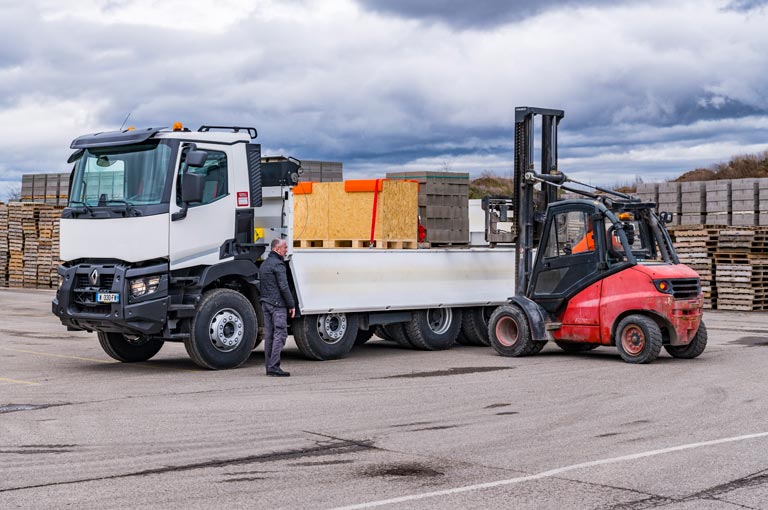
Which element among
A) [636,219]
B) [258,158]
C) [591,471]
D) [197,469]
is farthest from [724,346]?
[197,469]

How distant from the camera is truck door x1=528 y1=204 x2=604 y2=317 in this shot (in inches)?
621

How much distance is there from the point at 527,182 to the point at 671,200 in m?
16.4

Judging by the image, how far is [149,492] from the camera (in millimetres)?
7168

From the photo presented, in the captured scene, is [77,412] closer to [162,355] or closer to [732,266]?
[162,355]

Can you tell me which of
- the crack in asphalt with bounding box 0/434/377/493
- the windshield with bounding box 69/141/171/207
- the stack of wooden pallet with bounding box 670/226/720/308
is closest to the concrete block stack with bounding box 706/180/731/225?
the stack of wooden pallet with bounding box 670/226/720/308

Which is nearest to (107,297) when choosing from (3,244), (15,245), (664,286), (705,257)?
(664,286)

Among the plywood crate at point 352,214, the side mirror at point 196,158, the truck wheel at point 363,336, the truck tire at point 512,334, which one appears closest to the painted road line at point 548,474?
the truck tire at point 512,334

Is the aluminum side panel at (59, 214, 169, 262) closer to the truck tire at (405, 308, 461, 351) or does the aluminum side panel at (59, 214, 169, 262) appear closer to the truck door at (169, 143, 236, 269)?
the truck door at (169, 143, 236, 269)

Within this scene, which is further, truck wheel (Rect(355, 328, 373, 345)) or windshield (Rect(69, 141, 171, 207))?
truck wheel (Rect(355, 328, 373, 345))

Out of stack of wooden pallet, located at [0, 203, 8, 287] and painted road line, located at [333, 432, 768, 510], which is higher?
stack of wooden pallet, located at [0, 203, 8, 287]

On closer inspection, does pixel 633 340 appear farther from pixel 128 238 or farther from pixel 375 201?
pixel 128 238

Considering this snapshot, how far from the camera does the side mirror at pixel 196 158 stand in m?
13.5

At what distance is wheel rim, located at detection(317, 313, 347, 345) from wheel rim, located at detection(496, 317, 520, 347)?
99.7 inches

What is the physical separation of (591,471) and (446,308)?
32.7ft
